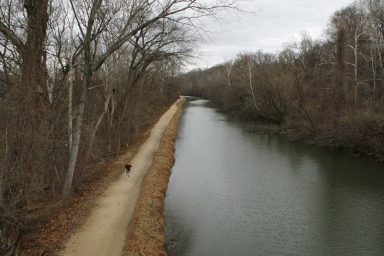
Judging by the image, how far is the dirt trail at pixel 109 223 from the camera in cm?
1021

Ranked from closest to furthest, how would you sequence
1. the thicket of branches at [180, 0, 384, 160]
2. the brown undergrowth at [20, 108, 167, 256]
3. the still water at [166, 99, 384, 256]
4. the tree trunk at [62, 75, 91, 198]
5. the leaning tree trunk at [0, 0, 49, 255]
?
the leaning tree trunk at [0, 0, 49, 255] < the brown undergrowth at [20, 108, 167, 256] < the still water at [166, 99, 384, 256] < the tree trunk at [62, 75, 91, 198] < the thicket of branches at [180, 0, 384, 160]

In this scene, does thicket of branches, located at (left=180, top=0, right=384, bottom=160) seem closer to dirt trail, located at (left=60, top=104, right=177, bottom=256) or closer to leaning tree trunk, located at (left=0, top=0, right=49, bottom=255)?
dirt trail, located at (left=60, top=104, right=177, bottom=256)

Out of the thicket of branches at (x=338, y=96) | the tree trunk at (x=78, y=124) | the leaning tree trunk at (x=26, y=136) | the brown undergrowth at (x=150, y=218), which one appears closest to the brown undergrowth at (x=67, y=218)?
the tree trunk at (x=78, y=124)

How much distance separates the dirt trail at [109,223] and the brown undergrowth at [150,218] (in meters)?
0.27

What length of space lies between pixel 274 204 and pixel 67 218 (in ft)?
28.0

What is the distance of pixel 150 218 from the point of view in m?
13.2

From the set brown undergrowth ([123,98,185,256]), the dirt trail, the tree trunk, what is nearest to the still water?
brown undergrowth ([123,98,185,256])

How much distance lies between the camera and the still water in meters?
12.6

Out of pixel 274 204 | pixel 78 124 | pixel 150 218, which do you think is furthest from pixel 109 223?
pixel 274 204

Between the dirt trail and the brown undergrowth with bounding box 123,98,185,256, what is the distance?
10.7 inches

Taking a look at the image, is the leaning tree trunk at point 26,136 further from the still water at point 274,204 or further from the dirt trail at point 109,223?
the still water at point 274,204

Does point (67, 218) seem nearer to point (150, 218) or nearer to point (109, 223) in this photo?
point (109, 223)

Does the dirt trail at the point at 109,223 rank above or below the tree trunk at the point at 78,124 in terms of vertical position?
below

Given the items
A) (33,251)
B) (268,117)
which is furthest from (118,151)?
(268,117)
